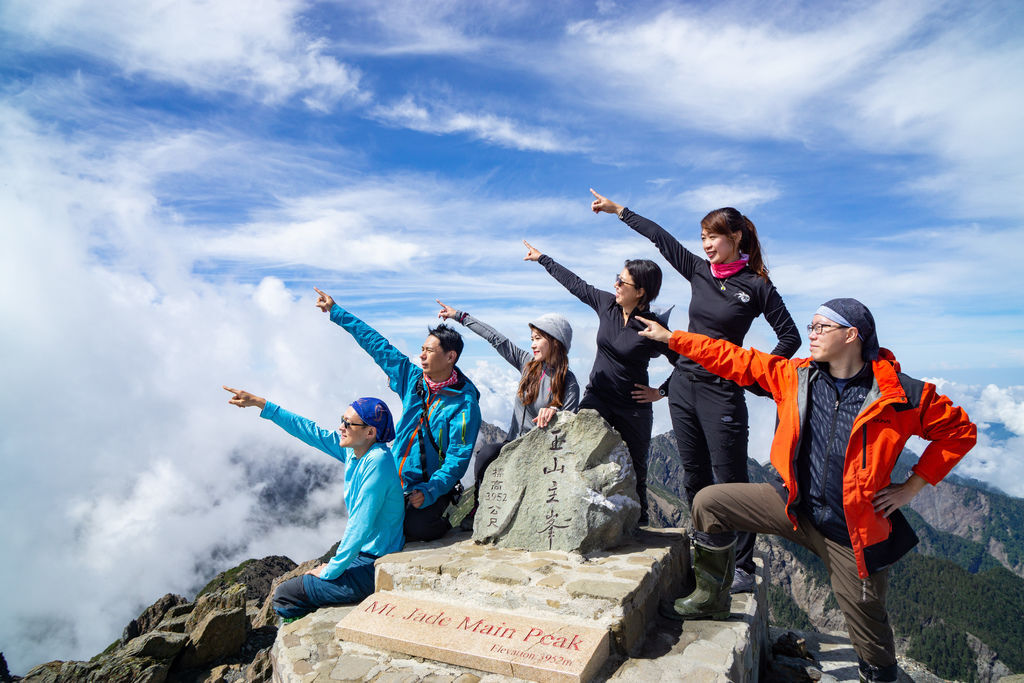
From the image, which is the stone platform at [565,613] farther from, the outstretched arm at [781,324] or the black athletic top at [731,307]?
the outstretched arm at [781,324]

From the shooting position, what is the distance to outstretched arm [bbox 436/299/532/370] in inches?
292

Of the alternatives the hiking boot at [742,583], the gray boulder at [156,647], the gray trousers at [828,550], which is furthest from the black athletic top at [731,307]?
the gray boulder at [156,647]

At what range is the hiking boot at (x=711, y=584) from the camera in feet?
17.8

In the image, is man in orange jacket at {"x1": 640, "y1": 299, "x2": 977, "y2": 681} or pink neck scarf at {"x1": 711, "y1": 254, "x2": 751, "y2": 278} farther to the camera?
Result: pink neck scarf at {"x1": 711, "y1": 254, "x2": 751, "y2": 278}

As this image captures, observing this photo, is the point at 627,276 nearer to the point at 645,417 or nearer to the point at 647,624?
the point at 645,417

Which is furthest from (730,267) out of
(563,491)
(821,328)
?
(563,491)

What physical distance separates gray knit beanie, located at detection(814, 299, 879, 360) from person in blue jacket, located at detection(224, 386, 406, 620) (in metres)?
4.42

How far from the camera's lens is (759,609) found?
6457 millimetres

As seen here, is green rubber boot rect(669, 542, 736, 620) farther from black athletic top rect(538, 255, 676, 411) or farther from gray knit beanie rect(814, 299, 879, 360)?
gray knit beanie rect(814, 299, 879, 360)

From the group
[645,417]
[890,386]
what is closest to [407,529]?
[645,417]

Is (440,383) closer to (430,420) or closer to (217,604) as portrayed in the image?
(430,420)

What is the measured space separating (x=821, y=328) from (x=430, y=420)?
4.51 m

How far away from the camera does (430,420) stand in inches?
292

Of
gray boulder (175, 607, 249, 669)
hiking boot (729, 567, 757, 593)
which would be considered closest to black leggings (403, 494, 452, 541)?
hiking boot (729, 567, 757, 593)
